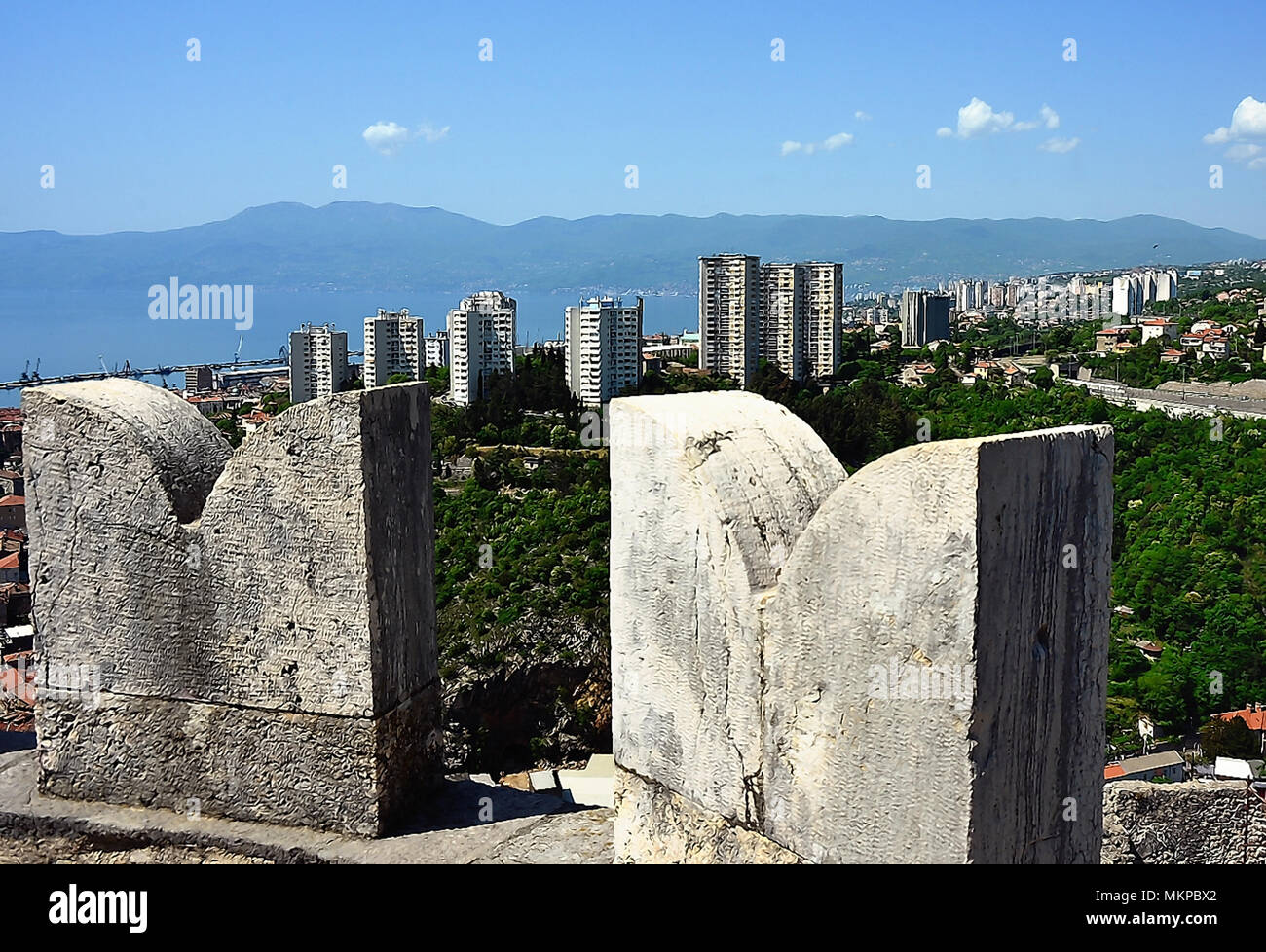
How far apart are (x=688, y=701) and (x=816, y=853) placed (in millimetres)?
451

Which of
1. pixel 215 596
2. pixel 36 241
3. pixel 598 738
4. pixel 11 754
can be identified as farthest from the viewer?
pixel 36 241

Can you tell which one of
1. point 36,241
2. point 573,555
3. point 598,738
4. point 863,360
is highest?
point 36,241

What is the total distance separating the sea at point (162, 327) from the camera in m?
39.9

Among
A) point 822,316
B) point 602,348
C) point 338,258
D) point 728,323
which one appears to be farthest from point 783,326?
point 338,258

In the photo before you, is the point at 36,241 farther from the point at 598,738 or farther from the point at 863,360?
the point at 598,738

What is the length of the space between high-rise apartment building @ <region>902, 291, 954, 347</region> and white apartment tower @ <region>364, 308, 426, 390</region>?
183 ft

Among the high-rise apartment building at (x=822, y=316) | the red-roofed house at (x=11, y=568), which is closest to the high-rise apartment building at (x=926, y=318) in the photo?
the high-rise apartment building at (x=822, y=316)

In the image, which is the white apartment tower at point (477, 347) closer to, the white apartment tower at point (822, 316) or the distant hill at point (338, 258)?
the white apartment tower at point (822, 316)

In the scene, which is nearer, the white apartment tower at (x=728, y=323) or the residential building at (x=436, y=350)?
the residential building at (x=436, y=350)

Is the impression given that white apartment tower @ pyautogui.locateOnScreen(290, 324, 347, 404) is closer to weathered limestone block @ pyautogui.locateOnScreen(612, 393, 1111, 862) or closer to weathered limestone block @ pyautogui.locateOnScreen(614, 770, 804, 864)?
weathered limestone block @ pyautogui.locateOnScreen(614, 770, 804, 864)

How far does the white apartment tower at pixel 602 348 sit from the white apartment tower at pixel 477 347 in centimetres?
249

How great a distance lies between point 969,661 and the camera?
219 centimetres

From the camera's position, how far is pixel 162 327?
96.8 metres

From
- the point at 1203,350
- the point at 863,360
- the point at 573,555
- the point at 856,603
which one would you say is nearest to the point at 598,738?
the point at 573,555
